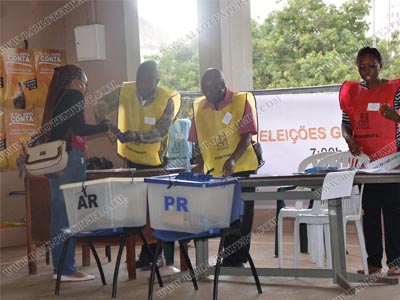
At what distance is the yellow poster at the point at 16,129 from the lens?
7.79 metres

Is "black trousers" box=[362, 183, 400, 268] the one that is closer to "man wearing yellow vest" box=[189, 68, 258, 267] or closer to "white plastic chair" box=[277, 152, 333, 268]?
"white plastic chair" box=[277, 152, 333, 268]

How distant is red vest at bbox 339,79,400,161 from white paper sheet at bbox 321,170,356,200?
622 millimetres

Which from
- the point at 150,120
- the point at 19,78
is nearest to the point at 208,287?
the point at 150,120

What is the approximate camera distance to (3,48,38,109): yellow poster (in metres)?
7.74

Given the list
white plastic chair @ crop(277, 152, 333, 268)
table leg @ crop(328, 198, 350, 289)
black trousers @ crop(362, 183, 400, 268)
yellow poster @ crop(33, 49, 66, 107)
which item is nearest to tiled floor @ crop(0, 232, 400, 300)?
table leg @ crop(328, 198, 350, 289)

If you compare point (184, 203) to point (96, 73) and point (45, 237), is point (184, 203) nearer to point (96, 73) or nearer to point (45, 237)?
point (45, 237)

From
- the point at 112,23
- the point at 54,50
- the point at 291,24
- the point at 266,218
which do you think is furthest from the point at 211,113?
the point at 291,24

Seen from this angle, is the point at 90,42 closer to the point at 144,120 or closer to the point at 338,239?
the point at 144,120

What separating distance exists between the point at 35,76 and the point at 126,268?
305 centimetres

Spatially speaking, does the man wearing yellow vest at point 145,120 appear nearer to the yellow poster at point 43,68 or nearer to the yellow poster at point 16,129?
the yellow poster at point 16,129

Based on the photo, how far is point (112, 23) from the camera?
7.82 meters

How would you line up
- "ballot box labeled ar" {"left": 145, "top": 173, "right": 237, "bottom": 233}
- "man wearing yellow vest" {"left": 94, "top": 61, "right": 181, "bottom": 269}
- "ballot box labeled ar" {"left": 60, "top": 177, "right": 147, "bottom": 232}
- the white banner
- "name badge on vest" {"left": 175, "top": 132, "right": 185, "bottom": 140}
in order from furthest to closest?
"name badge on vest" {"left": 175, "top": 132, "right": 185, "bottom": 140} → the white banner → "man wearing yellow vest" {"left": 94, "top": 61, "right": 181, "bottom": 269} → "ballot box labeled ar" {"left": 60, "top": 177, "right": 147, "bottom": 232} → "ballot box labeled ar" {"left": 145, "top": 173, "right": 237, "bottom": 233}

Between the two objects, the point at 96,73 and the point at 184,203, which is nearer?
the point at 184,203

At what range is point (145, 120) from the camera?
5621 mm
